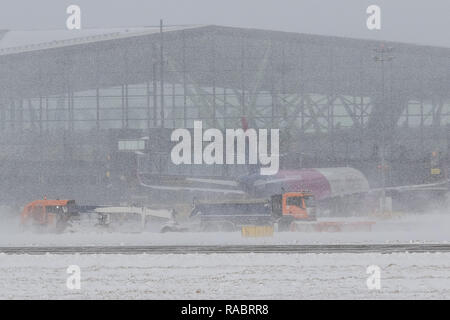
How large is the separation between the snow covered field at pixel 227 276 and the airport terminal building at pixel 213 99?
132 feet

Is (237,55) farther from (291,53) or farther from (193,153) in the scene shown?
(193,153)

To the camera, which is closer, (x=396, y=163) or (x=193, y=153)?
(x=396, y=163)

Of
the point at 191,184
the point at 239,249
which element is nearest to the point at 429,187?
the point at 191,184

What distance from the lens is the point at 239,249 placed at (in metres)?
29.2

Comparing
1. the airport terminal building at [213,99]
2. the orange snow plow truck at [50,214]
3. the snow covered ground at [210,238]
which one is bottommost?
the snow covered ground at [210,238]

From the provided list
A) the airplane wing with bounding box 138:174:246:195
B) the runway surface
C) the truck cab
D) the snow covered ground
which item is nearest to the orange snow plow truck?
the snow covered ground

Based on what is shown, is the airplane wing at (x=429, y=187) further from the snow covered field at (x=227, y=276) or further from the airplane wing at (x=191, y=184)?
the snow covered field at (x=227, y=276)

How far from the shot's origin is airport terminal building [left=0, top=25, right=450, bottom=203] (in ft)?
223

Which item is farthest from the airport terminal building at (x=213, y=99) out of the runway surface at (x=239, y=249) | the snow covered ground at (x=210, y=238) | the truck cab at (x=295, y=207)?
the runway surface at (x=239, y=249)

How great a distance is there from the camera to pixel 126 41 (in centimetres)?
6894

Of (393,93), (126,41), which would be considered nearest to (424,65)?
(393,93)

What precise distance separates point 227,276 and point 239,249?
19.9 ft

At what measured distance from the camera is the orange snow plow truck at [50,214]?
132 ft

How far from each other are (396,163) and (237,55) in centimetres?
1951
